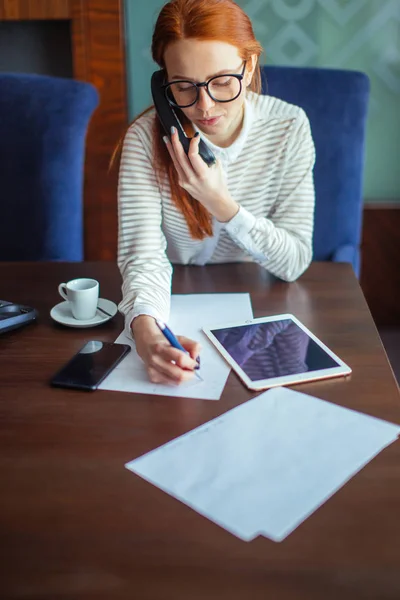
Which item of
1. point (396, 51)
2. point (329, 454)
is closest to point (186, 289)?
point (329, 454)

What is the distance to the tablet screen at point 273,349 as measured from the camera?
34.7 inches

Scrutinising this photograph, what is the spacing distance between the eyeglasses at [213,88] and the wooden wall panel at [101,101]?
3.58ft

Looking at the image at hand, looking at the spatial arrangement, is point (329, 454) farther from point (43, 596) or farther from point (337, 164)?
point (337, 164)

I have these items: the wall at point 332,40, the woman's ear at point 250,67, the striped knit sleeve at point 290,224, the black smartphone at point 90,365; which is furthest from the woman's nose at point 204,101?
the wall at point 332,40

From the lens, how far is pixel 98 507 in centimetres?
62

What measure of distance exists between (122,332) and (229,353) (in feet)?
0.67

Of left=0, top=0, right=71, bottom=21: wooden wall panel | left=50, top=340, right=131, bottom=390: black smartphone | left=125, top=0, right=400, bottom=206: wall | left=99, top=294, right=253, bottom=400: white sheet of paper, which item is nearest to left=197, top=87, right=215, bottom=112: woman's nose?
left=99, top=294, right=253, bottom=400: white sheet of paper

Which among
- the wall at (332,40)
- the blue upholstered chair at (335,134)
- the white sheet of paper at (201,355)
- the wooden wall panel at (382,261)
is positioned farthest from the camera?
the wooden wall panel at (382,261)

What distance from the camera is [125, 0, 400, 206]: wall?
6.74 ft

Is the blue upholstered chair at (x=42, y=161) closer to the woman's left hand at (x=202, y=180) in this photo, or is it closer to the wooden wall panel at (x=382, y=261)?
the woman's left hand at (x=202, y=180)

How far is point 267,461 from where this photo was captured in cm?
68

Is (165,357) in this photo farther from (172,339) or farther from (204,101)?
(204,101)

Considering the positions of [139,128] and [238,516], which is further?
[139,128]

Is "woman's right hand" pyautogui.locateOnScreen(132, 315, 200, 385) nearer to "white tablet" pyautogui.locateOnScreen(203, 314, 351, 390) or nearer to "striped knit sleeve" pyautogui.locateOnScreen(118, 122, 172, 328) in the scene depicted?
"white tablet" pyautogui.locateOnScreen(203, 314, 351, 390)
